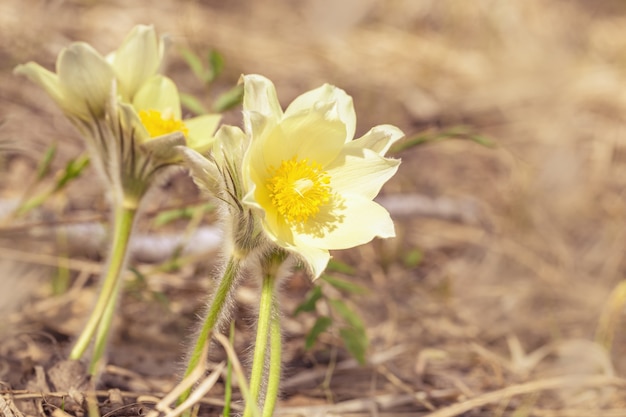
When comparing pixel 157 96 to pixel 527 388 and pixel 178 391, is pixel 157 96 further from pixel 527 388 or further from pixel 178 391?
pixel 527 388

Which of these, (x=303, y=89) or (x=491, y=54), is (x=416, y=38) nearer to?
(x=491, y=54)

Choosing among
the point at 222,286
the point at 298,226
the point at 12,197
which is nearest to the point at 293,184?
the point at 298,226

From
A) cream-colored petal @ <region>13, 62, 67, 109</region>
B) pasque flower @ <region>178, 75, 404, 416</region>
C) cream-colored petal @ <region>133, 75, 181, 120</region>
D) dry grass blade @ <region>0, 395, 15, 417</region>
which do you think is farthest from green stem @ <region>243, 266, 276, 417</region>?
cream-colored petal @ <region>13, 62, 67, 109</region>

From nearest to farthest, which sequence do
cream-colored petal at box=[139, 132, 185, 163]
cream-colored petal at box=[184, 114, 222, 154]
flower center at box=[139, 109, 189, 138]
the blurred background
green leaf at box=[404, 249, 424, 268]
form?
1. cream-colored petal at box=[139, 132, 185, 163]
2. flower center at box=[139, 109, 189, 138]
3. cream-colored petal at box=[184, 114, 222, 154]
4. the blurred background
5. green leaf at box=[404, 249, 424, 268]

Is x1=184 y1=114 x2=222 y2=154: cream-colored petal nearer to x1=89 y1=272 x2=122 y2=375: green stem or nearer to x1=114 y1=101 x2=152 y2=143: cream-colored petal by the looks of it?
x1=114 y1=101 x2=152 y2=143: cream-colored petal

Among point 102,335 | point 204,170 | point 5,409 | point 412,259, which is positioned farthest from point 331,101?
point 412,259

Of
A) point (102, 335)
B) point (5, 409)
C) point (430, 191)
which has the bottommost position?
point (5, 409)
